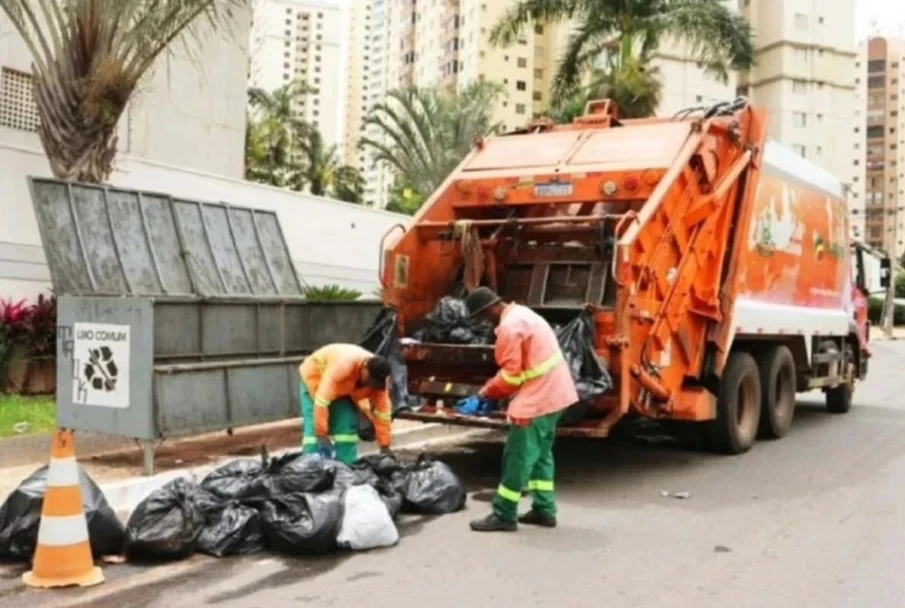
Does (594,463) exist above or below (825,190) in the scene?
below

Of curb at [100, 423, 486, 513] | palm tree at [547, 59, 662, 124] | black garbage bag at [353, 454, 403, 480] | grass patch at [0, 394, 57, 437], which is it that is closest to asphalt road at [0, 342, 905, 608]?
black garbage bag at [353, 454, 403, 480]

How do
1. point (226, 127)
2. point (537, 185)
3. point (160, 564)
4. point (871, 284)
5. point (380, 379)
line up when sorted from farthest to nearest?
point (226, 127) < point (871, 284) < point (537, 185) < point (380, 379) < point (160, 564)

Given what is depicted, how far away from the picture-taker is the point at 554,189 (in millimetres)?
7293

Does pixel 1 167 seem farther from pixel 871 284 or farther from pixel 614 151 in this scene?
pixel 871 284

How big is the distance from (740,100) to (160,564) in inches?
230

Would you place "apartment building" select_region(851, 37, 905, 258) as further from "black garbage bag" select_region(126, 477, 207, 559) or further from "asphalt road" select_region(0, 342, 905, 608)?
"black garbage bag" select_region(126, 477, 207, 559)

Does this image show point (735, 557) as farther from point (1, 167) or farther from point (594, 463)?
point (1, 167)

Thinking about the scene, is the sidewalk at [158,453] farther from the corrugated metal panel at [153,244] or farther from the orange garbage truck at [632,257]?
the orange garbage truck at [632,257]

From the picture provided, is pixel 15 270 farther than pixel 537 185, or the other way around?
pixel 15 270

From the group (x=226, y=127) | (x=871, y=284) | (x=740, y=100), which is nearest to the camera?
(x=740, y=100)

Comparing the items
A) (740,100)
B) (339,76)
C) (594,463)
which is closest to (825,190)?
(740,100)

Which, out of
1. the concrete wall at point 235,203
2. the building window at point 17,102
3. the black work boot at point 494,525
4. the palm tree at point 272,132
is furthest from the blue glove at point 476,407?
the palm tree at point 272,132

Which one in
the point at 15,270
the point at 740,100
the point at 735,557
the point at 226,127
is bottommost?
the point at 735,557

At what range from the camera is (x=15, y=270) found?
9.33 metres
